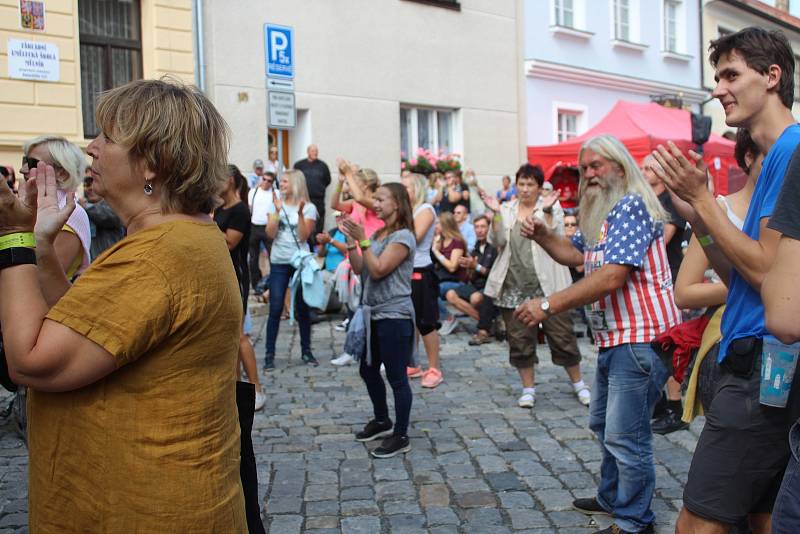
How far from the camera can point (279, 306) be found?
8.05 m

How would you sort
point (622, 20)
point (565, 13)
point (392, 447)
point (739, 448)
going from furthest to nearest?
point (622, 20), point (565, 13), point (392, 447), point (739, 448)

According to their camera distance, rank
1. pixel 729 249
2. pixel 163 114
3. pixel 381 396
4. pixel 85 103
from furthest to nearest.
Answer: pixel 85 103
pixel 381 396
pixel 729 249
pixel 163 114

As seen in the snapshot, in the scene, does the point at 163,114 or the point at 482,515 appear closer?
the point at 163,114

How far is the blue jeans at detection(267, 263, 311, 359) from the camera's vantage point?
8055 millimetres

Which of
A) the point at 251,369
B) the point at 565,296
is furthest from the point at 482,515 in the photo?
the point at 251,369

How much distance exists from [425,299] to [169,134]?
18.3 feet

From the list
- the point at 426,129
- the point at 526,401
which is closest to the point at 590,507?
the point at 526,401

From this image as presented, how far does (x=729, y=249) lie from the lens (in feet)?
7.75

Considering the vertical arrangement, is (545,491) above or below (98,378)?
below

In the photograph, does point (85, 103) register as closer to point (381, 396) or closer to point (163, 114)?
point (381, 396)

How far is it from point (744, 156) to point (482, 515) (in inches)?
86.3

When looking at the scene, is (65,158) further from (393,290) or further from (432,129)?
(432,129)

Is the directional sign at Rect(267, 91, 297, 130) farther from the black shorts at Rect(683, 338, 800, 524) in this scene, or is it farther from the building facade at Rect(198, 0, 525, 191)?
the black shorts at Rect(683, 338, 800, 524)

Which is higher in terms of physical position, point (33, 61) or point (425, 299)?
point (33, 61)
